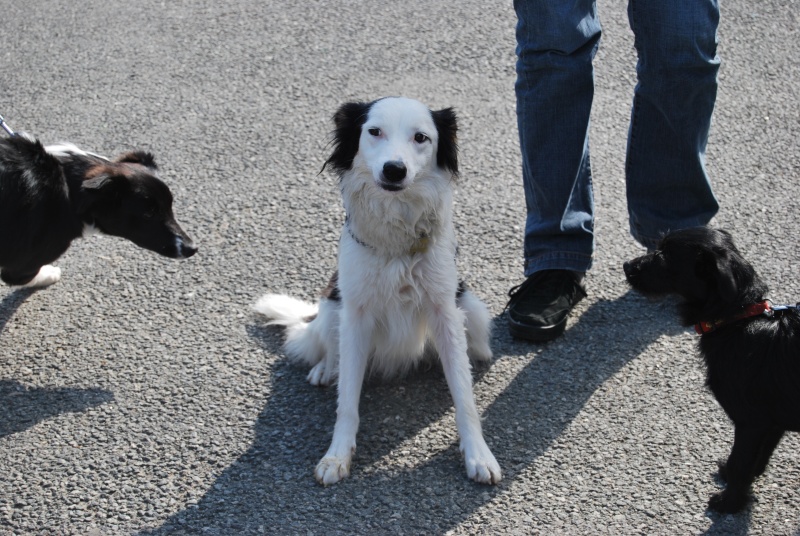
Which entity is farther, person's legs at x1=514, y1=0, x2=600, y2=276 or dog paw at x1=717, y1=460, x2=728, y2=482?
person's legs at x1=514, y1=0, x2=600, y2=276

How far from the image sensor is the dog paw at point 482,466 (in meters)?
3.08

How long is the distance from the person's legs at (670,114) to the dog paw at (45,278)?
2.89 metres

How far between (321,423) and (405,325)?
53cm

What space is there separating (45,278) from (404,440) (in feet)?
A: 6.91

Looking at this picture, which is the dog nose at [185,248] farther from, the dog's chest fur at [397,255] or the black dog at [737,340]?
the black dog at [737,340]

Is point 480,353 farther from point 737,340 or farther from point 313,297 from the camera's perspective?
point 737,340

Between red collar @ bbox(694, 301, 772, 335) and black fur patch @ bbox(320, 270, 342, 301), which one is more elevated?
red collar @ bbox(694, 301, 772, 335)

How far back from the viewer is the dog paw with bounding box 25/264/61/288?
4219 mm

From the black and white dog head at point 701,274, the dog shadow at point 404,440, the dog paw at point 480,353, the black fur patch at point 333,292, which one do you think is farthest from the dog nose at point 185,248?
the black and white dog head at point 701,274

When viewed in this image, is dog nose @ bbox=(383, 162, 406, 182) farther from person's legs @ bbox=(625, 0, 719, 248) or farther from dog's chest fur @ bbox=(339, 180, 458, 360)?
person's legs @ bbox=(625, 0, 719, 248)

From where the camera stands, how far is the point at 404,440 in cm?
333

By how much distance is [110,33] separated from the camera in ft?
22.6

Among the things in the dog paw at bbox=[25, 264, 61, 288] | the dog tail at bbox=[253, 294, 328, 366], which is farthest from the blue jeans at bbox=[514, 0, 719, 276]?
the dog paw at bbox=[25, 264, 61, 288]

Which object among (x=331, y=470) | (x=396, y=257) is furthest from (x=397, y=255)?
(x=331, y=470)
